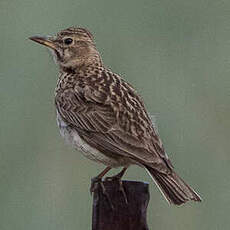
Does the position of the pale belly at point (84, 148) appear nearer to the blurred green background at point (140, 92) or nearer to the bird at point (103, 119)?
the bird at point (103, 119)

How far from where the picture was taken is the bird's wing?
6.70 m

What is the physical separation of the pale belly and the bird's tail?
0.48 meters

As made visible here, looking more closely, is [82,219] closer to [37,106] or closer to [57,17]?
[37,106]

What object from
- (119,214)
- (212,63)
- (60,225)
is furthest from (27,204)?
(119,214)

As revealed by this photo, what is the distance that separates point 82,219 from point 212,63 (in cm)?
213

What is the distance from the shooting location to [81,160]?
9055 mm

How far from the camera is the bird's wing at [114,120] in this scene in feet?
22.0

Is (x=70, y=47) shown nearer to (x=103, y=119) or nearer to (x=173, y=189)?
(x=103, y=119)

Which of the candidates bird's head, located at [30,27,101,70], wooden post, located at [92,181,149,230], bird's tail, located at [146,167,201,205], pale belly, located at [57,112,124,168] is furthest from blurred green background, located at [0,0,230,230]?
wooden post, located at [92,181,149,230]

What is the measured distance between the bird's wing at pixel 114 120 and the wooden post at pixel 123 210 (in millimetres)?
716

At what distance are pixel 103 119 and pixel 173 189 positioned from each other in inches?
33.7

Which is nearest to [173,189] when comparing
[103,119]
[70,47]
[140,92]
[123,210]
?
[123,210]

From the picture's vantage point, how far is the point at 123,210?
572cm

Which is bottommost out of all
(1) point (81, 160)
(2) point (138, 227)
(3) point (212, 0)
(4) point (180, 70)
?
(2) point (138, 227)
